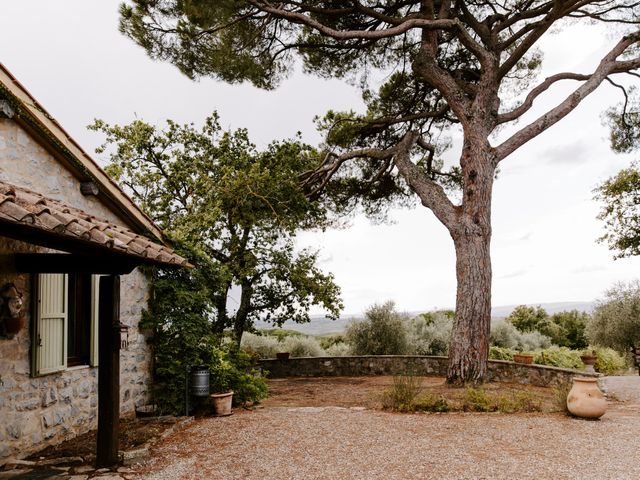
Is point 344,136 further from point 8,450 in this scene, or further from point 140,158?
point 8,450

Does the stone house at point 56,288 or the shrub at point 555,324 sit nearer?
the stone house at point 56,288

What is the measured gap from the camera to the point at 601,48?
41.5 feet

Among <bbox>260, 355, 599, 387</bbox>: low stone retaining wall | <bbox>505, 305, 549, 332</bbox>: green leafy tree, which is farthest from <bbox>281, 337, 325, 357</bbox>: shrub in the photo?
<bbox>505, 305, 549, 332</bbox>: green leafy tree

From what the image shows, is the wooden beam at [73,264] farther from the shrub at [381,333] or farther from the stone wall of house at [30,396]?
the shrub at [381,333]

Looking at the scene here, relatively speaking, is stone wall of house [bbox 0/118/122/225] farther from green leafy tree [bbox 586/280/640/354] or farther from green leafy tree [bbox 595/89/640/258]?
green leafy tree [bbox 595/89/640/258]

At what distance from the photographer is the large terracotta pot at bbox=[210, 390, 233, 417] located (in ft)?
24.3

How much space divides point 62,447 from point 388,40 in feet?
37.0

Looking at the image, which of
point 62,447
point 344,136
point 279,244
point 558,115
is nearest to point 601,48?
point 558,115

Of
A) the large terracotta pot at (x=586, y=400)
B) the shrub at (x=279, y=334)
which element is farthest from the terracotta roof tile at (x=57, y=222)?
the shrub at (x=279, y=334)

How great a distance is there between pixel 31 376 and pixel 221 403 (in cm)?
289

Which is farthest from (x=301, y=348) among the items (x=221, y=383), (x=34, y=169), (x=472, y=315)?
(x=34, y=169)

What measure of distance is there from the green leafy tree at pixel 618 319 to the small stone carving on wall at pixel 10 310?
652 inches

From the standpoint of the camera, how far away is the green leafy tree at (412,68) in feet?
33.2

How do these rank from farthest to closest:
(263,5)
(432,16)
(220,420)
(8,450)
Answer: (432,16) < (263,5) < (220,420) < (8,450)
